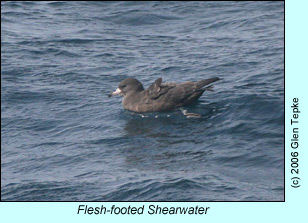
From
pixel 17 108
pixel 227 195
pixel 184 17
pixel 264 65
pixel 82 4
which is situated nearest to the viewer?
pixel 227 195

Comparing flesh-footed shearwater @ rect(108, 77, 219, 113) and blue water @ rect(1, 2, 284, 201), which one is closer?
blue water @ rect(1, 2, 284, 201)

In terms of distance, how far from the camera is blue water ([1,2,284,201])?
12031 millimetres

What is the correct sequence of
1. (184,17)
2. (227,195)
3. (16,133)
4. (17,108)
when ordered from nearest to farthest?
(227,195)
(16,133)
(17,108)
(184,17)

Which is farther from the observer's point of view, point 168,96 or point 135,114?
point 135,114

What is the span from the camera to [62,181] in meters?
12.5

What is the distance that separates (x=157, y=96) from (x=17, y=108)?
3.61m

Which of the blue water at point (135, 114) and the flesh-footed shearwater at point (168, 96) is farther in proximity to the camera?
the flesh-footed shearwater at point (168, 96)

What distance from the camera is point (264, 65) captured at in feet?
60.3

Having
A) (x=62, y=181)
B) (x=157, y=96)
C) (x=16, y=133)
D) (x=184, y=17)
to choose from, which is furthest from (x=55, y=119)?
(x=184, y=17)

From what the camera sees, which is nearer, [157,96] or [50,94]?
[157,96]

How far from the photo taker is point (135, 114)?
16.1m

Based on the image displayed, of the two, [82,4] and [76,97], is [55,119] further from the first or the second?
[82,4]

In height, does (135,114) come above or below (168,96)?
below

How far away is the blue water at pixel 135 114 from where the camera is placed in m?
12.0
